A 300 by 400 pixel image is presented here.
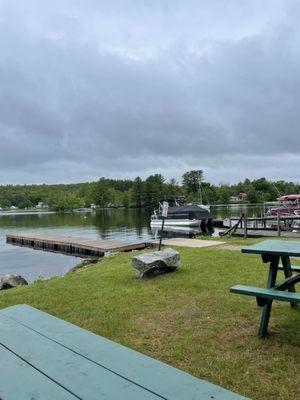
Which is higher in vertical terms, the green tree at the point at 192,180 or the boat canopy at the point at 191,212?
the green tree at the point at 192,180

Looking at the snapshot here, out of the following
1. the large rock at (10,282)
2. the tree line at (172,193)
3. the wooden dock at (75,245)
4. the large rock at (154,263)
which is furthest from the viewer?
the tree line at (172,193)

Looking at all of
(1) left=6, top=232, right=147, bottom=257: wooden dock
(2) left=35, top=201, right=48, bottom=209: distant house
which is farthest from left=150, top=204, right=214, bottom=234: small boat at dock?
(2) left=35, top=201, right=48, bottom=209: distant house

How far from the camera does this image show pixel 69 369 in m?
1.97

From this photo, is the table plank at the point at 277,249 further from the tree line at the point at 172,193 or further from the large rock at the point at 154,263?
the tree line at the point at 172,193

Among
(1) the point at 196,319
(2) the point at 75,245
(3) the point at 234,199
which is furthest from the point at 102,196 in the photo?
(1) the point at 196,319

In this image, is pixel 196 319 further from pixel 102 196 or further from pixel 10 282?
pixel 102 196

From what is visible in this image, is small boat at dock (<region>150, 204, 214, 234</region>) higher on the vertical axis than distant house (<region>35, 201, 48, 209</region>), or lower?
lower

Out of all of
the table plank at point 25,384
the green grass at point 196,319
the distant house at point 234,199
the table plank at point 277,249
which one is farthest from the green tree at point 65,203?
the table plank at point 25,384

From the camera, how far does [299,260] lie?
27.5 ft

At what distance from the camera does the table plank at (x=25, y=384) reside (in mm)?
1688

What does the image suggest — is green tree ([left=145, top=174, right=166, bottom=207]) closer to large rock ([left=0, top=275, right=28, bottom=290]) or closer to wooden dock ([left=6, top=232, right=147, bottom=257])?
wooden dock ([left=6, top=232, right=147, bottom=257])

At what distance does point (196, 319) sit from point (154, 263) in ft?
8.84

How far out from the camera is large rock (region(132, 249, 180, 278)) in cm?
727

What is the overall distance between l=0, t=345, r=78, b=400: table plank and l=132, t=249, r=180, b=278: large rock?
5235 millimetres
